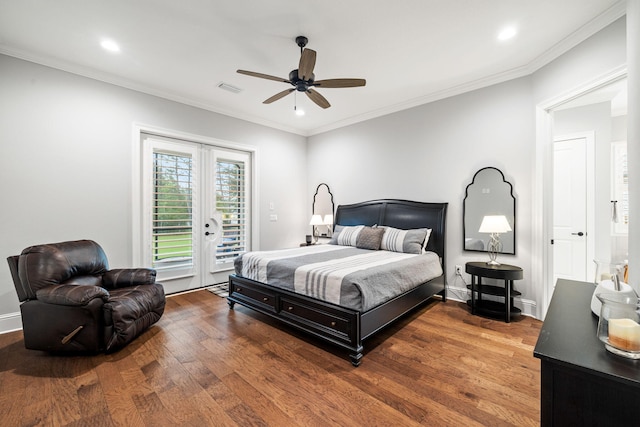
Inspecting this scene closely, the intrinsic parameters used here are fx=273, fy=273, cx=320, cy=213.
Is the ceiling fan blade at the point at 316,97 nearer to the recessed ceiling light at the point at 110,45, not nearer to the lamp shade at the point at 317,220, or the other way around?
the recessed ceiling light at the point at 110,45

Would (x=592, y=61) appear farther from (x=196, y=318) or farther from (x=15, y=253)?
(x=15, y=253)

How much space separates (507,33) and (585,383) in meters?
3.09

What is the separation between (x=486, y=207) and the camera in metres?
3.59

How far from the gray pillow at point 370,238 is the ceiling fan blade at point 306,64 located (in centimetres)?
237

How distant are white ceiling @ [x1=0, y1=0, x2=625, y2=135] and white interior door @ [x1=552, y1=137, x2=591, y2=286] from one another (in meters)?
1.63

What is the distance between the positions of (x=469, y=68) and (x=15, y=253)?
5577mm

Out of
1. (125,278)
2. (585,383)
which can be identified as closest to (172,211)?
(125,278)

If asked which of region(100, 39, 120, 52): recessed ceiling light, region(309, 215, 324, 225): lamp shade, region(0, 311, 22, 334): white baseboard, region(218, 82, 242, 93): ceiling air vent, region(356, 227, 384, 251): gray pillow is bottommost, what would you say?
region(0, 311, 22, 334): white baseboard

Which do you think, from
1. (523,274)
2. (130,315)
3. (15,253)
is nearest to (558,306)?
(523,274)

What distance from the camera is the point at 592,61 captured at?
8.34ft

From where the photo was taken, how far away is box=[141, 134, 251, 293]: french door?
12.8ft

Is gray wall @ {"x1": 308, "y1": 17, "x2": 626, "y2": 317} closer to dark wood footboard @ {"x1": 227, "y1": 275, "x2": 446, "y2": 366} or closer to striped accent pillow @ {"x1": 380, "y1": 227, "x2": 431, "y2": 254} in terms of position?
striped accent pillow @ {"x1": 380, "y1": 227, "x2": 431, "y2": 254}

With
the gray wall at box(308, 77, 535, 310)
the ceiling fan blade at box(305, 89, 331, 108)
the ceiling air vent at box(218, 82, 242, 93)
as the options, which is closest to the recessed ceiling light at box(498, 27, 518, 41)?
the gray wall at box(308, 77, 535, 310)

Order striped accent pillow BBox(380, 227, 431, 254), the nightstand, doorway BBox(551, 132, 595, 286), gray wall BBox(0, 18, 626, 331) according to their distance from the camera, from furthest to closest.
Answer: doorway BBox(551, 132, 595, 286) < striped accent pillow BBox(380, 227, 431, 254) < the nightstand < gray wall BBox(0, 18, 626, 331)
